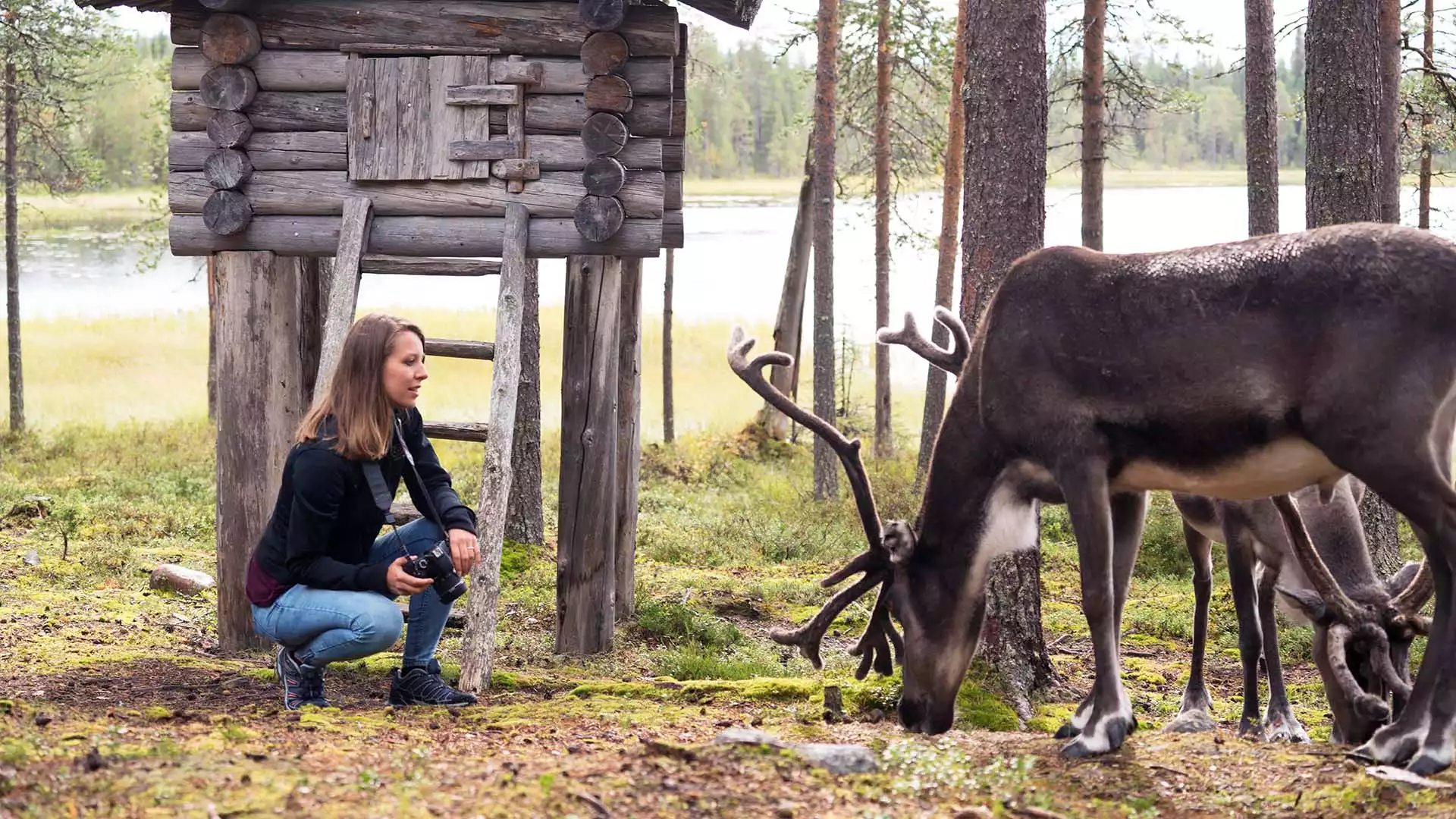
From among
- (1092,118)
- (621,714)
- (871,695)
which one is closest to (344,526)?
(621,714)

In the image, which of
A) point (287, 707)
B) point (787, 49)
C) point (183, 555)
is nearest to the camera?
point (287, 707)

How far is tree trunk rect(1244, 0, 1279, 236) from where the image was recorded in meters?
12.5

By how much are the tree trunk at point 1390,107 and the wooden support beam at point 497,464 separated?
623 cm

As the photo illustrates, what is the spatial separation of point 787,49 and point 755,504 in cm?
632

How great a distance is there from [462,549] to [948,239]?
1300 centimetres

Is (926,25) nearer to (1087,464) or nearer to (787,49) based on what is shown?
(787,49)

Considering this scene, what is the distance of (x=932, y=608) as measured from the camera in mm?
5727

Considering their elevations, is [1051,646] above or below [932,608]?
below

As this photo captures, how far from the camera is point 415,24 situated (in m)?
7.86

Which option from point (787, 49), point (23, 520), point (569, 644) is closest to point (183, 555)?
point (23, 520)

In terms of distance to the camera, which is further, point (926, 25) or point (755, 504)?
point (926, 25)

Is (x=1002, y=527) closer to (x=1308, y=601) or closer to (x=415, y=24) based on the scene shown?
(x=1308, y=601)

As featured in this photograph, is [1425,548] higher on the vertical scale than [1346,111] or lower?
lower

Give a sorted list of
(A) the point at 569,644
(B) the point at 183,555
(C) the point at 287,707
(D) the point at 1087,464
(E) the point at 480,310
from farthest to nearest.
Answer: (E) the point at 480,310
(B) the point at 183,555
(A) the point at 569,644
(C) the point at 287,707
(D) the point at 1087,464
